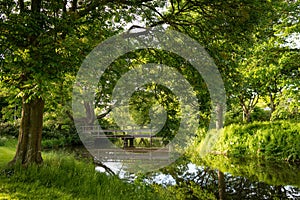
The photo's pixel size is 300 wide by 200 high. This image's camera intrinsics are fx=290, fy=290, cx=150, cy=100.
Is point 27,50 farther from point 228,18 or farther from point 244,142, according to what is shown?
point 244,142

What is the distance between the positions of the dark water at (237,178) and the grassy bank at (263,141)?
0.68 meters

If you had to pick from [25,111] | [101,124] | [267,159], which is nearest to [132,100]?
[25,111]

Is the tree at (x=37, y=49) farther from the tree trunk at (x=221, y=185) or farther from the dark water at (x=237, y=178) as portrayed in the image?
the tree trunk at (x=221, y=185)

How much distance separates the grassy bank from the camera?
37.1 feet

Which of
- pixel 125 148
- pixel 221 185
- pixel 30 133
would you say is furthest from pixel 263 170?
pixel 125 148

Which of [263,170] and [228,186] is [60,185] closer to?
[228,186]

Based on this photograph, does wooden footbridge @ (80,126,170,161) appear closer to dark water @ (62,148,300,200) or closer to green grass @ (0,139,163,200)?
dark water @ (62,148,300,200)

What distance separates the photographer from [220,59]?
614 centimetres

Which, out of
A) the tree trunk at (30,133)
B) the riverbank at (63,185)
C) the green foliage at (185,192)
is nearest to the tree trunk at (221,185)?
the green foliage at (185,192)

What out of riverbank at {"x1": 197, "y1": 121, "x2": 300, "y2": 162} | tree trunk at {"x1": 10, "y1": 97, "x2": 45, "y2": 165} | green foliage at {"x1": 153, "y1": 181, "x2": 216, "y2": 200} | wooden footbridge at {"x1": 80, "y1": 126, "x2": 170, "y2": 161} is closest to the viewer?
tree trunk at {"x1": 10, "y1": 97, "x2": 45, "y2": 165}

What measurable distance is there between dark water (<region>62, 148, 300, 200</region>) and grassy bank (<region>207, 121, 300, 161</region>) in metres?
0.68

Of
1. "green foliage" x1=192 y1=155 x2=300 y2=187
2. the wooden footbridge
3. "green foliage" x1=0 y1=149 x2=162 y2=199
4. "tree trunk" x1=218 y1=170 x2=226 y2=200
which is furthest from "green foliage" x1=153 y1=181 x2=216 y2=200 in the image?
the wooden footbridge

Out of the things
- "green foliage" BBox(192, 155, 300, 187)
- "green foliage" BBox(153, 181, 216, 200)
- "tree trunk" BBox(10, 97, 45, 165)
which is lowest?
"green foliage" BBox(153, 181, 216, 200)

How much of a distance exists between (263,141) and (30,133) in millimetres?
9523
